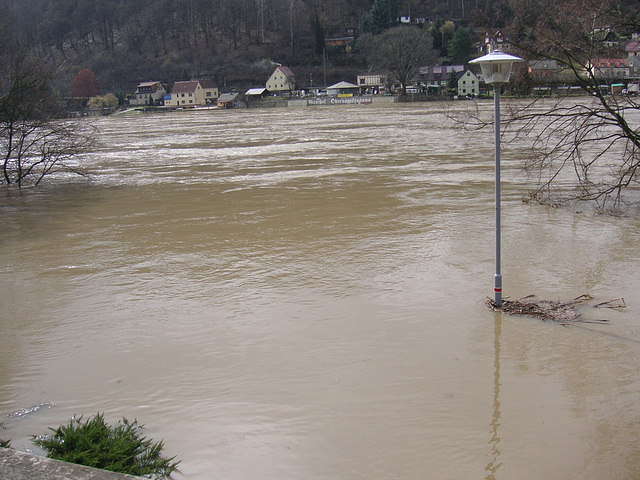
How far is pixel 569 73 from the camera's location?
13023mm

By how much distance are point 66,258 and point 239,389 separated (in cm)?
744

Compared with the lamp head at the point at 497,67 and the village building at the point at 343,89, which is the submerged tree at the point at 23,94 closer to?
the lamp head at the point at 497,67

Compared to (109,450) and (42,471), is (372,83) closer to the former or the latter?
(109,450)

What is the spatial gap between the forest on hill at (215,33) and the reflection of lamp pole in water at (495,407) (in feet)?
399

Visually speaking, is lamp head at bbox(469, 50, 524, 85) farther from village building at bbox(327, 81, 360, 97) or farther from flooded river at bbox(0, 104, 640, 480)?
village building at bbox(327, 81, 360, 97)

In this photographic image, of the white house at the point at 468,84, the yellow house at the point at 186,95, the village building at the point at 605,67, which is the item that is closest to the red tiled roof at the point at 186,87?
the yellow house at the point at 186,95

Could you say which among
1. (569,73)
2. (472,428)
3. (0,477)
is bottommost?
(472,428)

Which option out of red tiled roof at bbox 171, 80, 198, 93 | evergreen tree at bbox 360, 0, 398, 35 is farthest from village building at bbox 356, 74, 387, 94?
red tiled roof at bbox 171, 80, 198, 93

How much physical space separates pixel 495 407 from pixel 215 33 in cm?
15305

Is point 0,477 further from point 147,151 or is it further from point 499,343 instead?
point 147,151

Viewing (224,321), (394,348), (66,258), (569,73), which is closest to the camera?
(394,348)

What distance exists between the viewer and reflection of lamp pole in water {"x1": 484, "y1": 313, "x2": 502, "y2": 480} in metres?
4.88

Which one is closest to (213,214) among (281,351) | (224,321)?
(224,321)

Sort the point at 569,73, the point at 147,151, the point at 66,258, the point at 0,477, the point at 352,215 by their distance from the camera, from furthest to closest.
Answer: the point at 147,151 → the point at 352,215 → the point at 569,73 → the point at 66,258 → the point at 0,477
